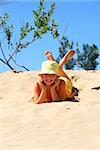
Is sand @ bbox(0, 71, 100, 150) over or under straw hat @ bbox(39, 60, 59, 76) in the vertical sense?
under

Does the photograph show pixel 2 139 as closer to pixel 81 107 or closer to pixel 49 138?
pixel 49 138

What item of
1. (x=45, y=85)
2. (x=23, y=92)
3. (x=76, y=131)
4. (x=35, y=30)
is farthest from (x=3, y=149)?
Answer: (x=35, y=30)

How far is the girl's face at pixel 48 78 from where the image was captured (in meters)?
7.55

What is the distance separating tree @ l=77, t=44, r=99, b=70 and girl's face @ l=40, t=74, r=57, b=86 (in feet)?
33.3

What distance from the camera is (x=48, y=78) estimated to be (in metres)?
7.57

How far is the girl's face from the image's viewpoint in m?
7.55

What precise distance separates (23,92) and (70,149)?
3.95 m

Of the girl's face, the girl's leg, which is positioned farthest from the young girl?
the girl's leg

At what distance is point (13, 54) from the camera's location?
1239 cm

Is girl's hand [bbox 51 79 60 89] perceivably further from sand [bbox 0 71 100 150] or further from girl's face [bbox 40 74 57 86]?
sand [bbox 0 71 100 150]

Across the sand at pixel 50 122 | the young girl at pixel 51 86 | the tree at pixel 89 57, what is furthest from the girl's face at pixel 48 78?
the tree at pixel 89 57

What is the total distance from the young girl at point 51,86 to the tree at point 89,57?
9.99 m

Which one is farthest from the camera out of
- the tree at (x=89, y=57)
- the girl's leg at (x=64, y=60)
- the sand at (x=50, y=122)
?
the tree at (x=89, y=57)

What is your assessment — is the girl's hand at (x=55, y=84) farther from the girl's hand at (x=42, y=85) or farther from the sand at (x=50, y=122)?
the sand at (x=50, y=122)
